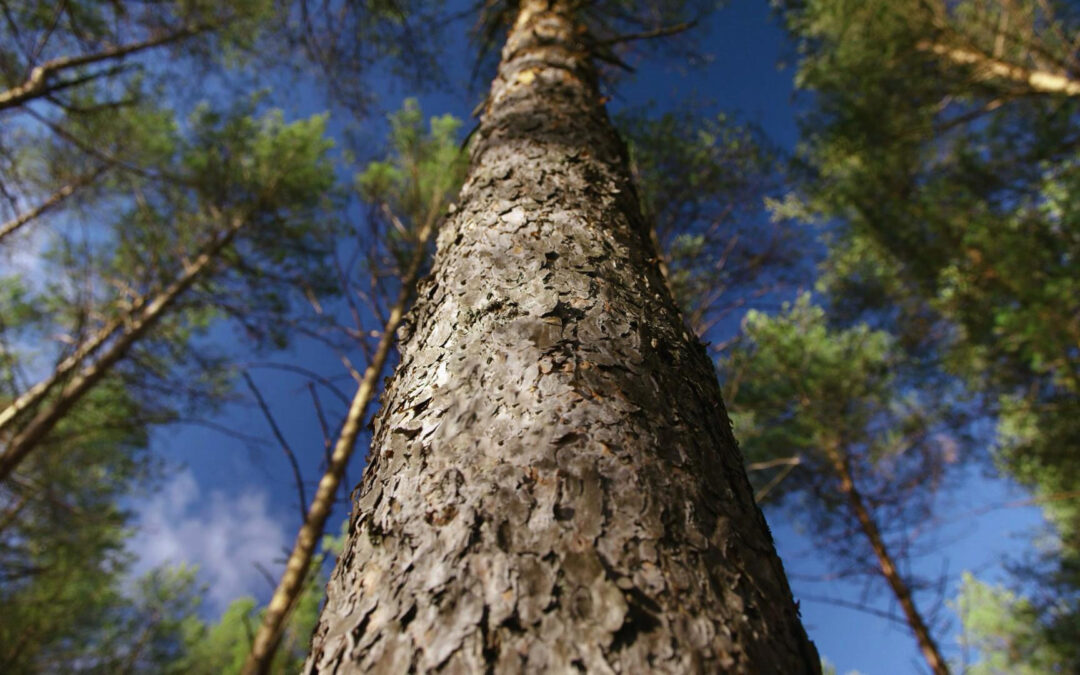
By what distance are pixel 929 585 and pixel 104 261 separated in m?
14.0

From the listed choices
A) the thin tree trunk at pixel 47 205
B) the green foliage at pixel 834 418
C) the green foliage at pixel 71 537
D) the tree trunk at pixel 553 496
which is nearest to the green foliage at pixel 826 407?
the green foliage at pixel 834 418

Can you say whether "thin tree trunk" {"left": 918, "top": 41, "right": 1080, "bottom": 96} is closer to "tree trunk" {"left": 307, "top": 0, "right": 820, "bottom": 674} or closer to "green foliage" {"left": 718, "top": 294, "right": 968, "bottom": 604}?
"green foliage" {"left": 718, "top": 294, "right": 968, "bottom": 604}

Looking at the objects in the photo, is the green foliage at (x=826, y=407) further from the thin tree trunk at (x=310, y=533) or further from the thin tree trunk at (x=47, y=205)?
the thin tree trunk at (x=47, y=205)

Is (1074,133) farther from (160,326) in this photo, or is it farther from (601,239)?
(160,326)

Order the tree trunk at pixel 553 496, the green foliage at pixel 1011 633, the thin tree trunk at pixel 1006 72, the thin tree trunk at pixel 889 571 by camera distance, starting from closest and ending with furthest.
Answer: the tree trunk at pixel 553 496 → the thin tree trunk at pixel 889 571 → the thin tree trunk at pixel 1006 72 → the green foliage at pixel 1011 633

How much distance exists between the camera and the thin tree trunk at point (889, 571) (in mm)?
5144

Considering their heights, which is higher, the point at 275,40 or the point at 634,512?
the point at 275,40

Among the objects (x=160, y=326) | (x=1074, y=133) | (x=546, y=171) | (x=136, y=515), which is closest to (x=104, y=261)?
(x=160, y=326)

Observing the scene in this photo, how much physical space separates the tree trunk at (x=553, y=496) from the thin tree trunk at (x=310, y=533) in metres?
1.88

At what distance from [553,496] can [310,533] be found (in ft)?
10.4

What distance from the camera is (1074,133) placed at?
683cm

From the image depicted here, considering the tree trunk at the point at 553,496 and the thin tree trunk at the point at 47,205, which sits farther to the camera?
the thin tree trunk at the point at 47,205

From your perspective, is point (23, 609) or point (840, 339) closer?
point (23, 609)

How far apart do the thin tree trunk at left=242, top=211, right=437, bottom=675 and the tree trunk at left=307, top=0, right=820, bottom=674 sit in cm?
188
